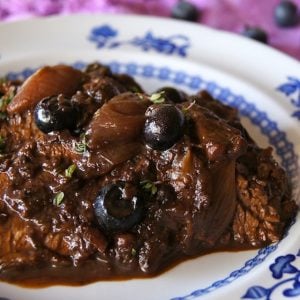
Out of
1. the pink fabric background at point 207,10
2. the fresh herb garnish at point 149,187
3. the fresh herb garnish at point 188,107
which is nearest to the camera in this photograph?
the fresh herb garnish at point 149,187

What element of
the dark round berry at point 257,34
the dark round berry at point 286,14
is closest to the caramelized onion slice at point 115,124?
the dark round berry at point 257,34

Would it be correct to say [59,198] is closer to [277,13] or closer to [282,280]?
[282,280]

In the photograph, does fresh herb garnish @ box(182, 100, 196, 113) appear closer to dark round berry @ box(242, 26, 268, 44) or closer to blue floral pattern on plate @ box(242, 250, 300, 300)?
blue floral pattern on plate @ box(242, 250, 300, 300)

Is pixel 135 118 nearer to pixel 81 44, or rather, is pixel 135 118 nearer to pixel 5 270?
pixel 5 270

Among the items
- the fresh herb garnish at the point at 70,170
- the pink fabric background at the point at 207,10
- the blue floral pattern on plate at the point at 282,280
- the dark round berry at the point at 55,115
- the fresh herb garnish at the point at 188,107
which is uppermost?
the fresh herb garnish at the point at 188,107

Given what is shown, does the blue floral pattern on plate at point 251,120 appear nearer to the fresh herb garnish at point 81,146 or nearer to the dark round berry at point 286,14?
the fresh herb garnish at point 81,146

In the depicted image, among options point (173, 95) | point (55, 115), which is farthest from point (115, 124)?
point (173, 95)
